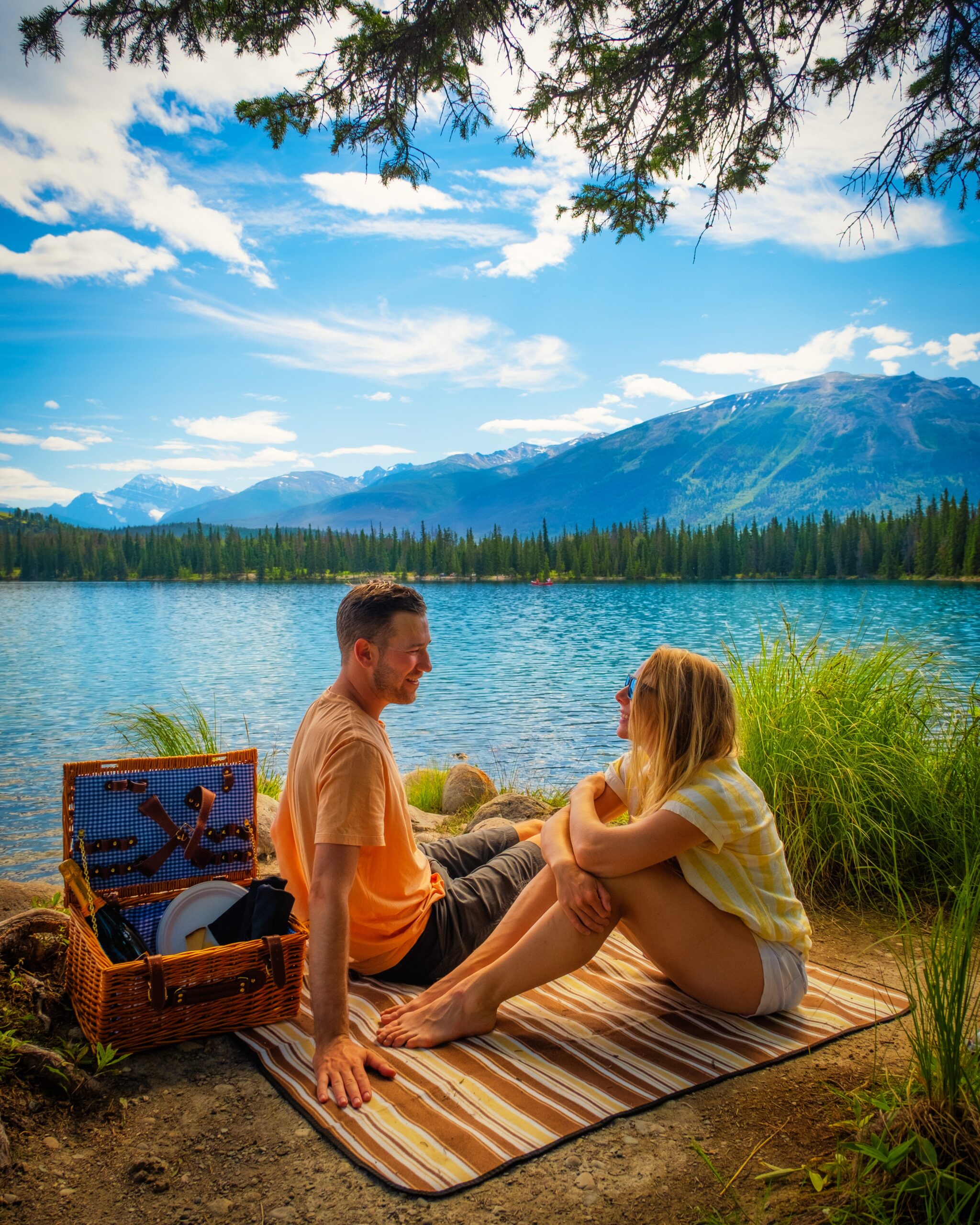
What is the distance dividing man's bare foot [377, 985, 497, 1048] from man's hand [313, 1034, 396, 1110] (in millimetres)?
180

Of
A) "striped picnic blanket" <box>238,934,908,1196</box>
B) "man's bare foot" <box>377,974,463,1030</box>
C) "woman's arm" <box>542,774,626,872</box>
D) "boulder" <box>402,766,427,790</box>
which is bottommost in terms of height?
"boulder" <box>402,766,427,790</box>

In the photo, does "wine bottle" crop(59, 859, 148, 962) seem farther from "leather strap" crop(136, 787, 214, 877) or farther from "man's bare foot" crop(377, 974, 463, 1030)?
"man's bare foot" crop(377, 974, 463, 1030)

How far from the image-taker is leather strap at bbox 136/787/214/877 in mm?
3613

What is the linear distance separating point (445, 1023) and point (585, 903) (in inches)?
29.8

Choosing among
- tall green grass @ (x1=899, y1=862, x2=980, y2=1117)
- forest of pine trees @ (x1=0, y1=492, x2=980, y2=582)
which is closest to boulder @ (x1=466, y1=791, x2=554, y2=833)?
tall green grass @ (x1=899, y1=862, x2=980, y2=1117)

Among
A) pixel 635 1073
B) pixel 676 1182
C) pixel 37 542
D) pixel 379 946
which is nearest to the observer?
pixel 676 1182

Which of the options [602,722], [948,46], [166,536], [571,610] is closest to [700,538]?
[571,610]

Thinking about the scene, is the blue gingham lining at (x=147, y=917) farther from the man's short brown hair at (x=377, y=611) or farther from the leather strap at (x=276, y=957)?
the man's short brown hair at (x=377, y=611)

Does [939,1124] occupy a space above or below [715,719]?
below

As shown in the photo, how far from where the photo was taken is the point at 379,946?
3.44 m

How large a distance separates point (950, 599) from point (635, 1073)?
66.7 metres

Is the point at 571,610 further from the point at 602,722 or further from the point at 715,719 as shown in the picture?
the point at 715,719

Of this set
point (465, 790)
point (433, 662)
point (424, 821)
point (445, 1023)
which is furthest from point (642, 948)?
point (433, 662)

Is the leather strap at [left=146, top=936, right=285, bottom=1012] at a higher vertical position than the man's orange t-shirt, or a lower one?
lower
